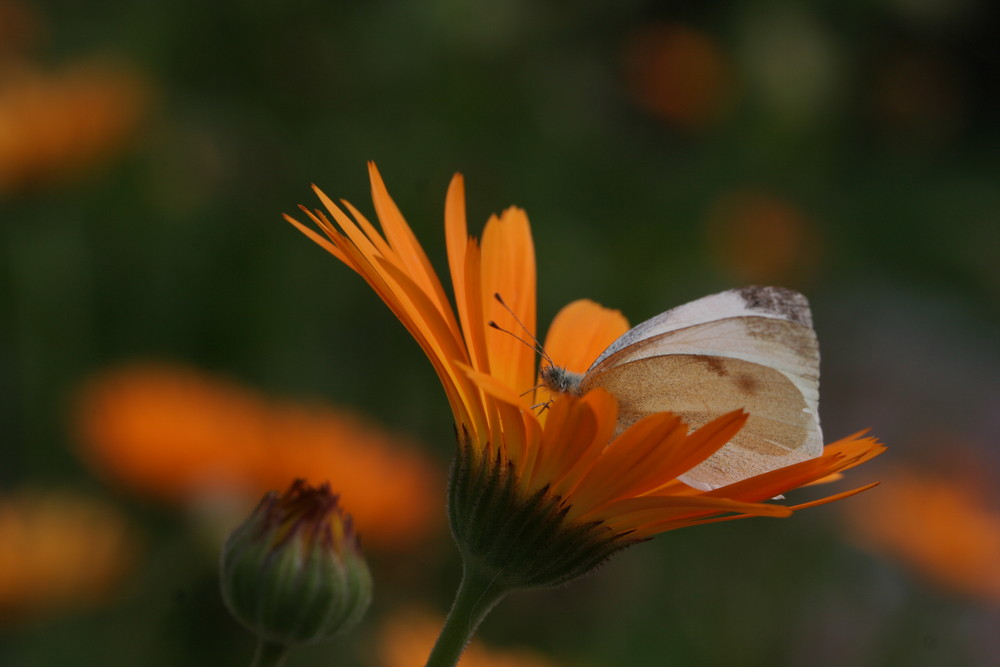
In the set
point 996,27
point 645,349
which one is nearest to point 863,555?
point 645,349

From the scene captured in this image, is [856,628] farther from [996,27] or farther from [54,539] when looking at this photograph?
[996,27]

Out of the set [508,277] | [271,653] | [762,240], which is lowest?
[271,653]

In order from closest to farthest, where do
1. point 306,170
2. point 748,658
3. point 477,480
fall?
1. point 477,480
2. point 748,658
3. point 306,170

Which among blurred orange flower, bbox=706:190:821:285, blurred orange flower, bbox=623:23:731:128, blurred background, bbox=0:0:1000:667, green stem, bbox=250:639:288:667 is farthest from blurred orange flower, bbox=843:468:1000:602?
green stem, bbox=250:639:288:667

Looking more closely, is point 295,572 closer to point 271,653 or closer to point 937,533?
point 271,653

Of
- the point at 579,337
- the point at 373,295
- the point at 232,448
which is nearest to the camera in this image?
the point at 579,337

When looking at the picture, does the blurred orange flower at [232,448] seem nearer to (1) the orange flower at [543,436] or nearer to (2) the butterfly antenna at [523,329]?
(2) the butterfly antenna at [523,329]

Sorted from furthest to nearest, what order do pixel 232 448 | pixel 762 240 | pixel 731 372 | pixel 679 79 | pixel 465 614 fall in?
pixel 679 79 → pixel 762 240 → pixel 232 448 → pixel 731 372 → pixel 465 614

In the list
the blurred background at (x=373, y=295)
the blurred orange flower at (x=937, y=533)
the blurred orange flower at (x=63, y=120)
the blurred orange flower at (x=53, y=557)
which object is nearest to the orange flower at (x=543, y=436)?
the blurred background at (x=373, y=295)

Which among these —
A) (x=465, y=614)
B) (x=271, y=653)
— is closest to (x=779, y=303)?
(x=465, y=614)
